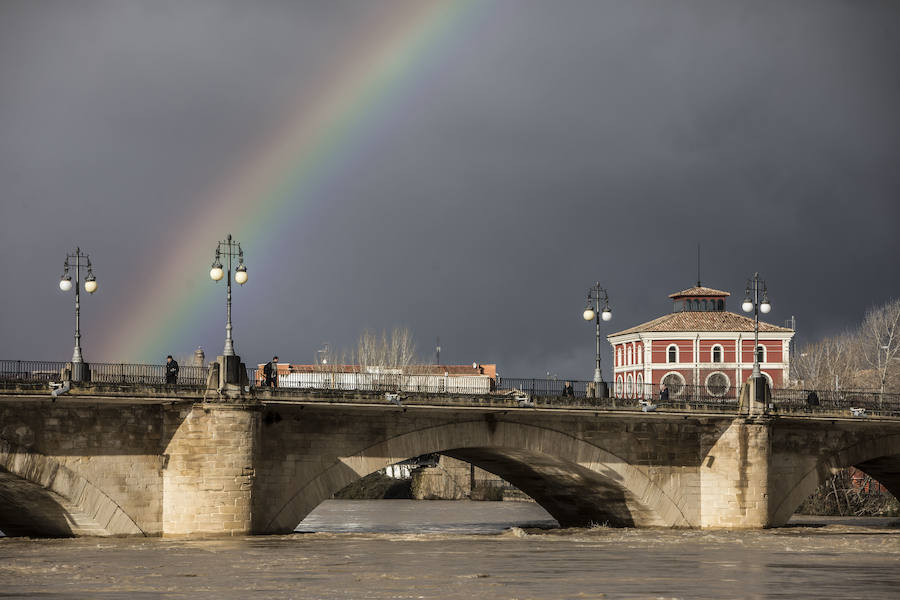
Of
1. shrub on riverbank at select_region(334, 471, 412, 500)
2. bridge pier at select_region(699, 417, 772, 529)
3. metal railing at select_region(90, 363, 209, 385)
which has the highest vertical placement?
metal railing at select_region(90, 363, 209, 385)

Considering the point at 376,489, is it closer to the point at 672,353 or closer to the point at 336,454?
the point at 672,353

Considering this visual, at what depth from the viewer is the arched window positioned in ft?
362

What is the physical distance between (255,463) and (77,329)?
678 cm

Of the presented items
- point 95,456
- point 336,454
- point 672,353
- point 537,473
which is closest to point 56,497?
point 95,456

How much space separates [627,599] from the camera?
27938 mm

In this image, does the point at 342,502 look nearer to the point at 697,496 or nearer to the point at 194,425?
the point at 697,496

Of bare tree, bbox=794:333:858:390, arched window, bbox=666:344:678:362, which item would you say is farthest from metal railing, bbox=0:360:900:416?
arched window, bbox=666:344:678:362

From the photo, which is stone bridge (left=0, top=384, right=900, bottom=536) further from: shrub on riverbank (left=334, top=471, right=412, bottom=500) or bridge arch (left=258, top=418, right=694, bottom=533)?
shrub on riverbank (left=334, top=471, right=412, bottom=500)

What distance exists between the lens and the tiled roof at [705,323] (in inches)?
4294

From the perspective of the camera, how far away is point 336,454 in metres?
41.3

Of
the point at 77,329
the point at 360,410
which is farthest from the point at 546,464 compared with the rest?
the point at 77,329

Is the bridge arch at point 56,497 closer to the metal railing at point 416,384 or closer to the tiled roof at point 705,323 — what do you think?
the metal railing at point 416,384

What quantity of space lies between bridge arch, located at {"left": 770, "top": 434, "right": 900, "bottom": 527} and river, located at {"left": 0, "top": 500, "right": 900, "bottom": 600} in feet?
3.63

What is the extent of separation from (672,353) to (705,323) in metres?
3.63
